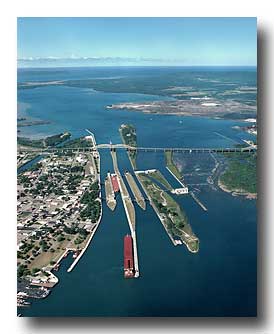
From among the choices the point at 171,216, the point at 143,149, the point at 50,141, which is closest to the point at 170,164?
the point at 143,149

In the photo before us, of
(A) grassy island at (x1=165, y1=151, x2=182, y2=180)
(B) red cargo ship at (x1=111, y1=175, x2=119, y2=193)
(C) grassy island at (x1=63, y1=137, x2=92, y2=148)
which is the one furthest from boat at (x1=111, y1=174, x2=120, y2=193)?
(A) grassy island at (x1=165, y1=151, x2=182, y2=180)

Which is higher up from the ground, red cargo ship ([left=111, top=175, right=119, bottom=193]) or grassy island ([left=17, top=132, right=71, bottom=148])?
grassy island ([left=17, top=132, right=71, bottom=148])

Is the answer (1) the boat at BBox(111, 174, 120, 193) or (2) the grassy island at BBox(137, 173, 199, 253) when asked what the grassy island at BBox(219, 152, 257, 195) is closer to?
(2) the grassy island at BBox(137, 173, 199, 253)

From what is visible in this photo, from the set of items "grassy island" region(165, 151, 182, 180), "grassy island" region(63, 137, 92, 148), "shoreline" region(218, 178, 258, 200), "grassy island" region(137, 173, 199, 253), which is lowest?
"grassy island" region(137, 173, 199, 253)

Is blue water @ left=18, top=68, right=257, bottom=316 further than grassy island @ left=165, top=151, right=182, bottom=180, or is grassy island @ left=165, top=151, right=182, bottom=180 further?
grassy island @ left=165, top=151, right=182, bottom=180

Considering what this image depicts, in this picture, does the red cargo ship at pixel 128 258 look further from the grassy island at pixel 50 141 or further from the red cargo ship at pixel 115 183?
the grassy island at pixel 50 141

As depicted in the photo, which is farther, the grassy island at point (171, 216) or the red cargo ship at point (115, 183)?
the red cargo ship at point (115, 183)

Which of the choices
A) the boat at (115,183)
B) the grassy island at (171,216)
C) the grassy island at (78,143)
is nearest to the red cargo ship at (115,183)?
the boat at (115,183)
